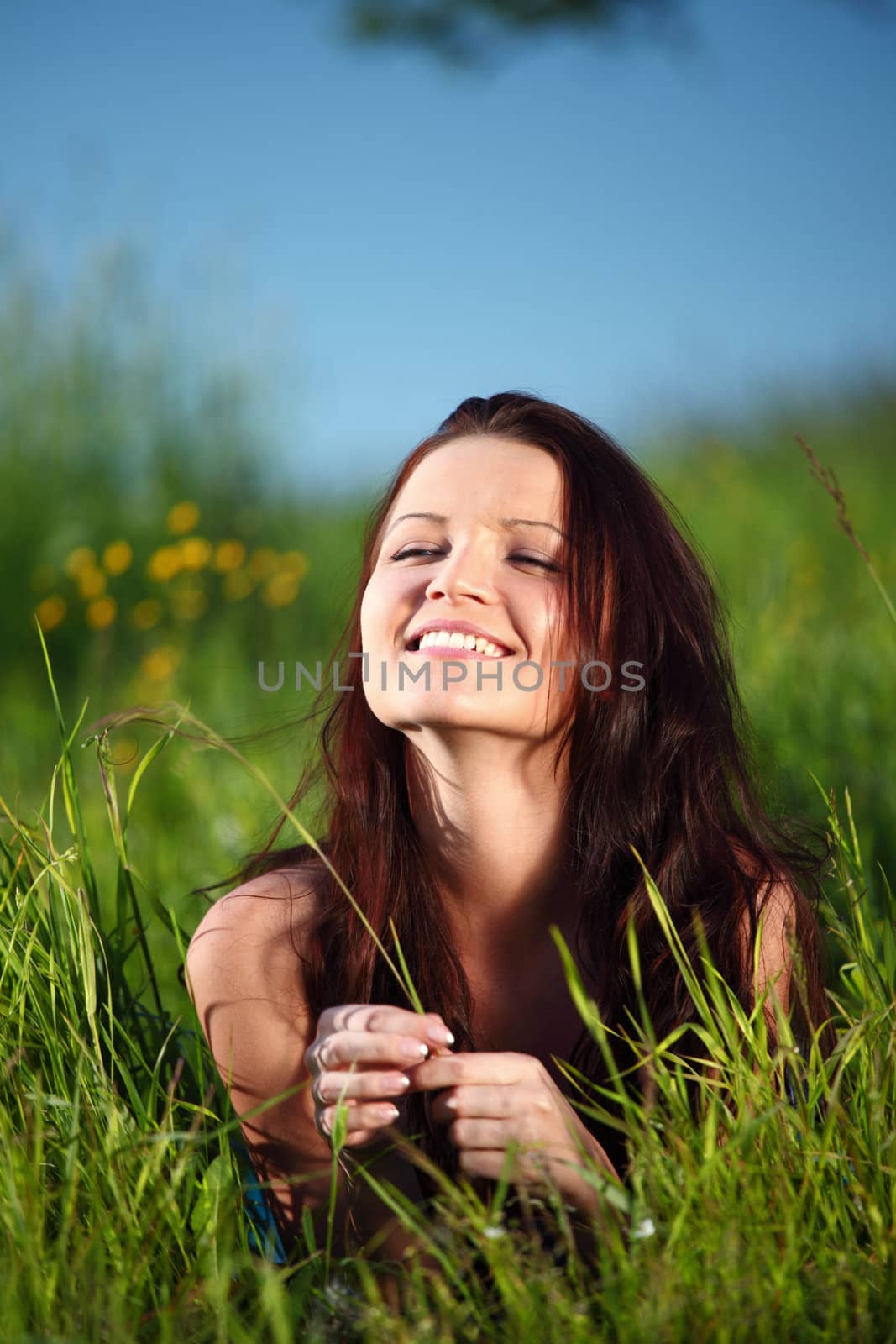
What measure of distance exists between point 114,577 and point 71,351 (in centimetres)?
143

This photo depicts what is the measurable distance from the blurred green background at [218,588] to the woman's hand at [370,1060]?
125cm

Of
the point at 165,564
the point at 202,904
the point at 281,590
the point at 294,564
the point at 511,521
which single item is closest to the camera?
the point at 511,521

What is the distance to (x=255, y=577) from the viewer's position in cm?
595

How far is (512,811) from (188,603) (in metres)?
3.92

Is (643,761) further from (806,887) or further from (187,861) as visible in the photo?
(187,861)

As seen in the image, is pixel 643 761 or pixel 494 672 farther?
pixel 643 761

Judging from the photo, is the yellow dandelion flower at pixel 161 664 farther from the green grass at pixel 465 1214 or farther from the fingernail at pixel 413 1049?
the fingernail at pixel 413 1049

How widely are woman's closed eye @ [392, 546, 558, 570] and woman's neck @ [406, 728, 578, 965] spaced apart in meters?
0.26

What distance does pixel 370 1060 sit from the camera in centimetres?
136

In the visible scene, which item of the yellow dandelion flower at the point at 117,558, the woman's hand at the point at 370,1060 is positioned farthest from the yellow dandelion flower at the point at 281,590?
the woman's hand at the point at 370,1060

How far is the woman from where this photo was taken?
66.4 inches

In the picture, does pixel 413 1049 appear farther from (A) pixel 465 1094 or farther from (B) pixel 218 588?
(B) pixel 218 588

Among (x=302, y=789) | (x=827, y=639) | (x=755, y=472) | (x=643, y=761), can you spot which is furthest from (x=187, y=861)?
(x=755, y=472)

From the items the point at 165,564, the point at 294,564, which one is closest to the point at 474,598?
the point at 165,564
